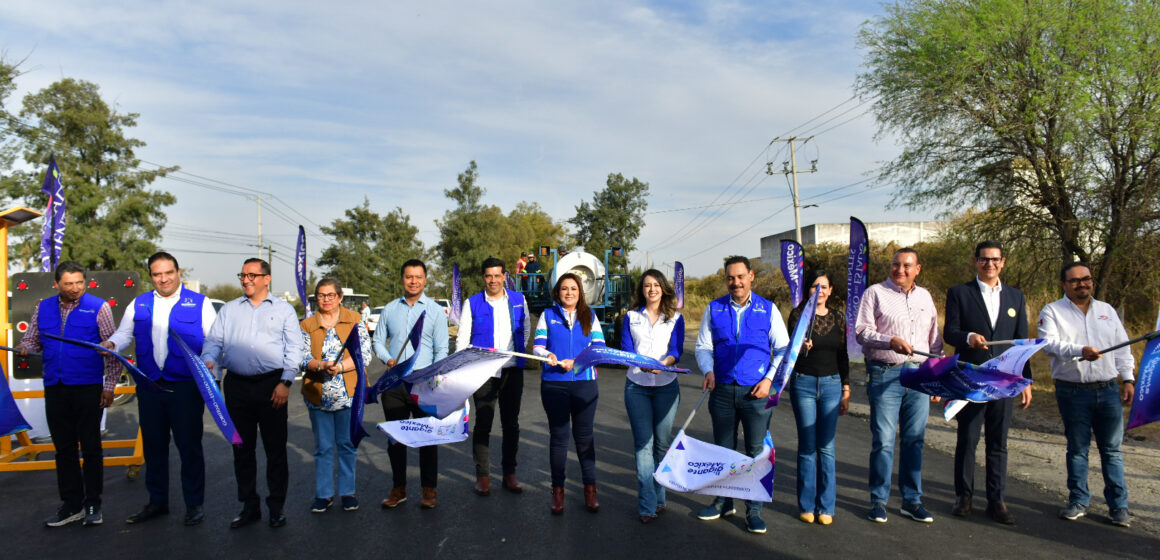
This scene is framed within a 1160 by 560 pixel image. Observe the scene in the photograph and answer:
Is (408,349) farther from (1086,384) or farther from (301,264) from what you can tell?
(301,264)

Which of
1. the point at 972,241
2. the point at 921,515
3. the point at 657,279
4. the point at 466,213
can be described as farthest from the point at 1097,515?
the point at 466,213

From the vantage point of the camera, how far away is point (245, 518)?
193 inches

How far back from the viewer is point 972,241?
12.1 meters

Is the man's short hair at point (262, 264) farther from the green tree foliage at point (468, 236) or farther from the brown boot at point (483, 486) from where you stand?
the green tree foliage at point (468, 236)

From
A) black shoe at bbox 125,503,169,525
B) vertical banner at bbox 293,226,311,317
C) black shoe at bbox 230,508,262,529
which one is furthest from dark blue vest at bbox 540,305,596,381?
vertical banner at bbox 293,226,311,317

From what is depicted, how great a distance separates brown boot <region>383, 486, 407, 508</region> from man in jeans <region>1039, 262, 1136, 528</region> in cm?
482

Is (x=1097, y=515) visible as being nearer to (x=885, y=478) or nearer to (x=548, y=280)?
(x=885, y=478)

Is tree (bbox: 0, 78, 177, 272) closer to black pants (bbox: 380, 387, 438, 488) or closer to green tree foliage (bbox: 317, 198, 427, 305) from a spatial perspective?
green tree foliage (bbox: 317, 198, 427, 305)

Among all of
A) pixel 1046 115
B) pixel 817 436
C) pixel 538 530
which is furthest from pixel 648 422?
pixel 1046 115

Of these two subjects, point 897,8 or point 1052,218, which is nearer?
point 1052,218

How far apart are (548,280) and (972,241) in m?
9.61

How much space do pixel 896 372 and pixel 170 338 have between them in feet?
17.2

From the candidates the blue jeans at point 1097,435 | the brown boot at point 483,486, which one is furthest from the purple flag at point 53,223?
the blue jeans at point 1097,435

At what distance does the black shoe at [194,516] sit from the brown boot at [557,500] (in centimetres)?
253
